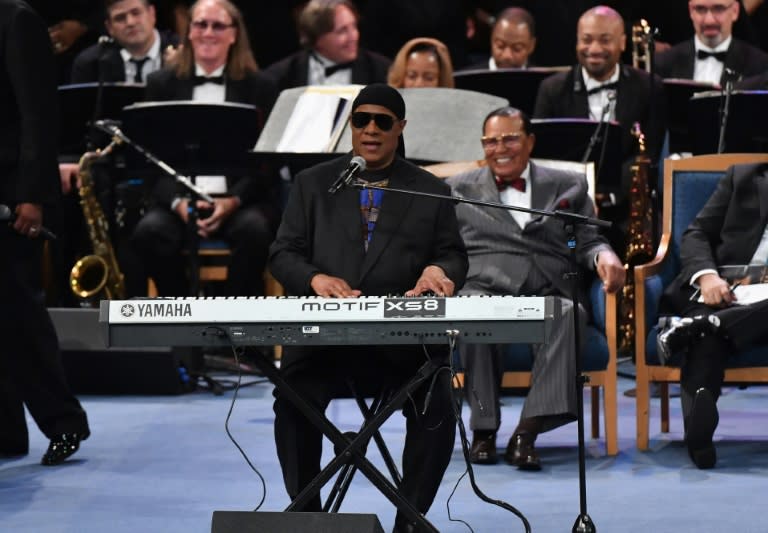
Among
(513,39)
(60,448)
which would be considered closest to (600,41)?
(513,39)

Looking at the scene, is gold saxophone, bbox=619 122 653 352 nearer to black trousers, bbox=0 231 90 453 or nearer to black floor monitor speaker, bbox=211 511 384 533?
black trousers, bbox=0 231 90 453

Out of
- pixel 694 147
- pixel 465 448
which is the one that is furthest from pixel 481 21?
pixel 465 448

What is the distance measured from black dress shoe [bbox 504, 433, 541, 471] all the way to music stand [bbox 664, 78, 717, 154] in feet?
9.12

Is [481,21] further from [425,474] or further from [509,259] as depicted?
[425,474]

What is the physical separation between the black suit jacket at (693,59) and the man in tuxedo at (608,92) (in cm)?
55

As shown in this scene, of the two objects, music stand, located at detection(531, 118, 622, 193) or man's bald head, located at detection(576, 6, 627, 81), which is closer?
music stand, located at detection(531, 118, 622, 193)

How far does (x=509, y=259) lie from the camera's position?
5.51 m

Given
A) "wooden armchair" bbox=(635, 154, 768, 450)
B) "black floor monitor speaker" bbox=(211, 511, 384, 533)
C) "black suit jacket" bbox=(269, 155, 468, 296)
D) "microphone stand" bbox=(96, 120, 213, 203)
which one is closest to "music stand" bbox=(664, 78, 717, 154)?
"wooden armchair" bbox=(635, 154, 768, 450)

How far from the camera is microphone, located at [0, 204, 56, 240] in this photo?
4.80 metres

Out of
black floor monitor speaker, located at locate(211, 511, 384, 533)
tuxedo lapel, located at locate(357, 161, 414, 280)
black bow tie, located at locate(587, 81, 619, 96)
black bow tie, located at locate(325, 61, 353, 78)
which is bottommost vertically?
black floor monitor speaker, located at locate(211, 511, 384, 533)

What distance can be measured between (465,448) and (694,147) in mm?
4175

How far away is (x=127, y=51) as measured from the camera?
8523 mm

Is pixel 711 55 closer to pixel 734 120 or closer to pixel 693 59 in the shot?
pixel 693 59

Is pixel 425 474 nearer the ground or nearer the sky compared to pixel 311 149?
nearer the ground
